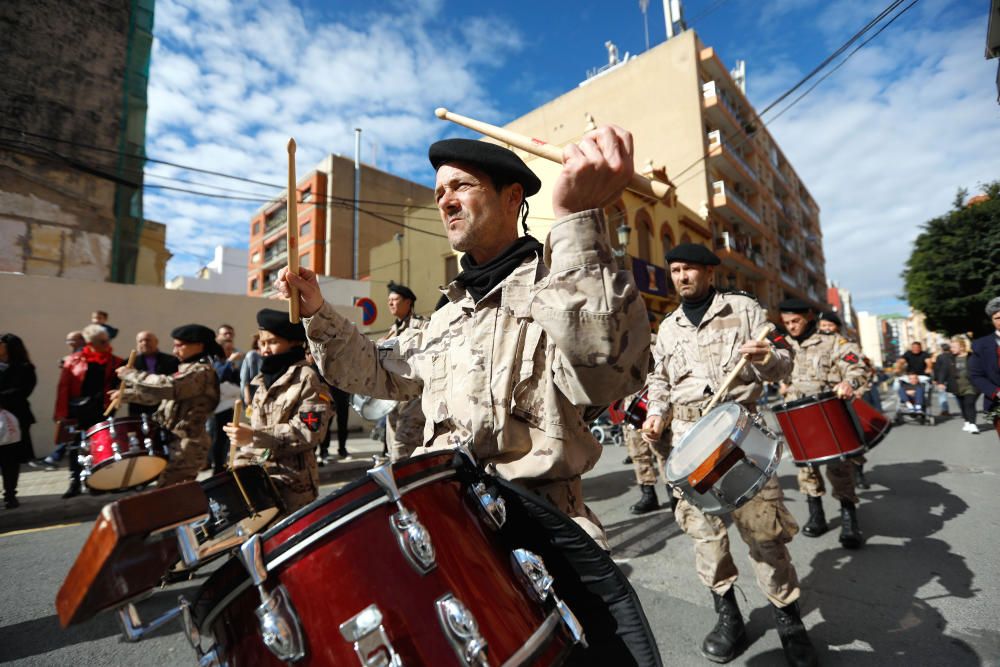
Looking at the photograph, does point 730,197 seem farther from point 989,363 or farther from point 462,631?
point 462,631

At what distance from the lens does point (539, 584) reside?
1.10m

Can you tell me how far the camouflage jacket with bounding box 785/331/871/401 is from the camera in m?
5.35

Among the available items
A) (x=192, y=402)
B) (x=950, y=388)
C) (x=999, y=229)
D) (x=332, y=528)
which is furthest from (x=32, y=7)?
(x=999, y=229)

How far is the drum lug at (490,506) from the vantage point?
1.17 metres

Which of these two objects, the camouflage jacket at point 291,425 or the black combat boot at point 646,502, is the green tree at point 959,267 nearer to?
the black combat boot at point 646,502

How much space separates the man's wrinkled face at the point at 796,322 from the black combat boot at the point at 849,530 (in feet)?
7.01

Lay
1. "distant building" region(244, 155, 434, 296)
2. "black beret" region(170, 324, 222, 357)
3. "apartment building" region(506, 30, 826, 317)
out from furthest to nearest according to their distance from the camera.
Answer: "distant building" region(244, 155, 434, 296)
"apartment building" region(506, 30, 826, 317)
"black beret" region(170, 324, 222, 357)

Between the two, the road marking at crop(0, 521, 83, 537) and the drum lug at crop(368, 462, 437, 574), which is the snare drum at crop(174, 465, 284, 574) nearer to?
the drum lug at crop(368, 462, 437, 574)

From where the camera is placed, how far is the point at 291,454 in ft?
10.4

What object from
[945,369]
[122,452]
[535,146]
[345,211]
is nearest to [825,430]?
[535,146]

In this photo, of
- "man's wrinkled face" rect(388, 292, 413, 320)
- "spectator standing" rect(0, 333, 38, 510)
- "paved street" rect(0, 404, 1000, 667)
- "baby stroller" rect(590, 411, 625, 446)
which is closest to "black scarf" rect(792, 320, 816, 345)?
"paved street" rect(0, 404, 1000, 667)

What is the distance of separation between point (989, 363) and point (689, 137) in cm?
2091

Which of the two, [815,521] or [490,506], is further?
[815,521]

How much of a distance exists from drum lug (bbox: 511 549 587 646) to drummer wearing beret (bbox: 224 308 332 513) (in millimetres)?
2296
